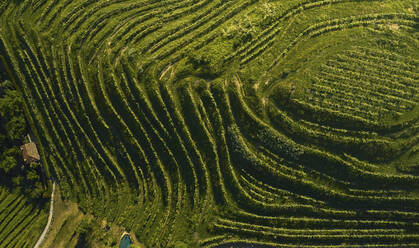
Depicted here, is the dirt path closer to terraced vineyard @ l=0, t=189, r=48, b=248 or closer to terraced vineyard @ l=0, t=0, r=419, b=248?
terraced vineyard @ l=0, t=189, r=48, b=248

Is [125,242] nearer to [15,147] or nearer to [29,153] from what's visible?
[29,153]

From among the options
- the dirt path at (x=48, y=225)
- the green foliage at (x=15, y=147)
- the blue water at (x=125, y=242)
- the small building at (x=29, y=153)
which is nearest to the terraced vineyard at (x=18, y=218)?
the dirt path at (x=48, y=225)

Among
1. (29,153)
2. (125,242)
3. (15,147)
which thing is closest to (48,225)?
(29,153)

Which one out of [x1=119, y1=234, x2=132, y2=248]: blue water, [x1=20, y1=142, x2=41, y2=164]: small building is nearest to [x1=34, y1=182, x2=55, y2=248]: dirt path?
[x1=20, y1=142, x2=41, y2=164]: small building

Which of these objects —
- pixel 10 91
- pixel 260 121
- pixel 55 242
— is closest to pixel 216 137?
pixel 260 121

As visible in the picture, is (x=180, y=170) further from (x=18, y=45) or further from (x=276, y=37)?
(x=18, y=45)
